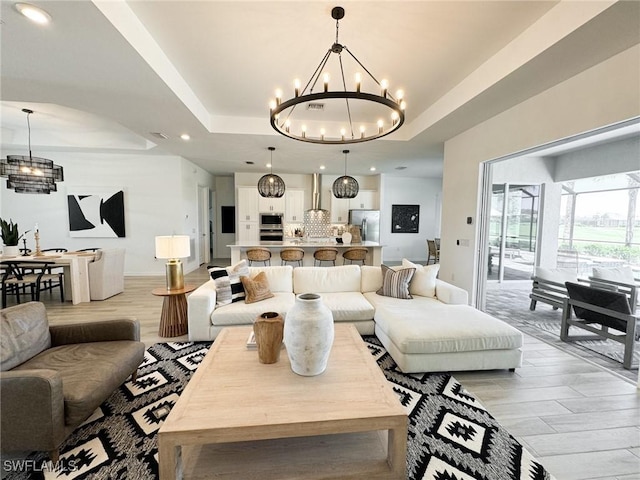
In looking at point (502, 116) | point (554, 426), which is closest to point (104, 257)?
point (554, 426)

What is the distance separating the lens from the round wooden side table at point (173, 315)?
3.25 m

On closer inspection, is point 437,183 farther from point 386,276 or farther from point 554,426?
point 554,426

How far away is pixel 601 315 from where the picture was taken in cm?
301

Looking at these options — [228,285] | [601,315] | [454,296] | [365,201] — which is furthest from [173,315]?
[365,201]

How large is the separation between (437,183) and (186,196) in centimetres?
769

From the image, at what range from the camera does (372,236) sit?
8.46m

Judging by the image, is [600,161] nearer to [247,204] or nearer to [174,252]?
[174,252]

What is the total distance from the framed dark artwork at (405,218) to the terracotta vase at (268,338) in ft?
26.0

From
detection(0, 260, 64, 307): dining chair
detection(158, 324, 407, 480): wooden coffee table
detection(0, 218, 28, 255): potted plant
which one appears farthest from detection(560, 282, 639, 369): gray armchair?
detection(0, 218, 28, 255): potted plant

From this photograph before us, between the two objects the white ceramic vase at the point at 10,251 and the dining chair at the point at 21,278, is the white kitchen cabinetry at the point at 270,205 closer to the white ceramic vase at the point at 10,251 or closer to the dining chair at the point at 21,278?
the dining chair at the point at 21,278

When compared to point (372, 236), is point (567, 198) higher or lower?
higher

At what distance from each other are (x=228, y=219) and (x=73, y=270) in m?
4.97

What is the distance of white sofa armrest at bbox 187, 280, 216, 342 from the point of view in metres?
3.01

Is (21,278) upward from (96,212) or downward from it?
downward
